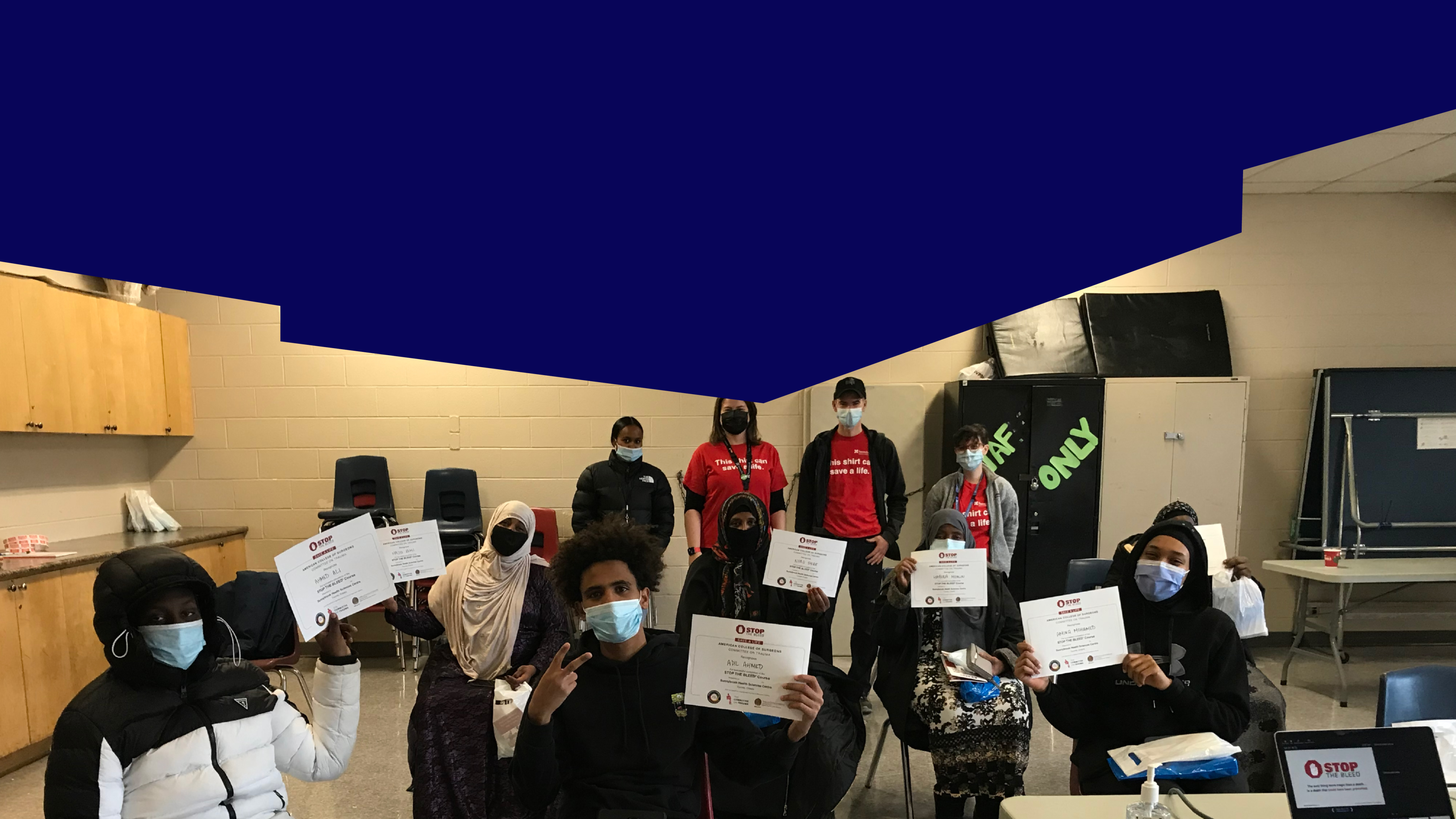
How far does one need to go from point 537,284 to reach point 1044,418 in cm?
528

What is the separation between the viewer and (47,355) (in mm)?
4090

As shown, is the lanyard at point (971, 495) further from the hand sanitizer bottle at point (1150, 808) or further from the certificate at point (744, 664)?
the certificate at point (744, 664)

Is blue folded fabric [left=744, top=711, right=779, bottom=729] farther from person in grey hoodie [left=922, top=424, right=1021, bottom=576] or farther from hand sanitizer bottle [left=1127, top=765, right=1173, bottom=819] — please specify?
person in grey hoodie [left=922, top=424, right=1021, bottom=576]

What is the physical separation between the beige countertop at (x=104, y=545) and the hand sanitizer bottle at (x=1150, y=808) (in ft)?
11.4

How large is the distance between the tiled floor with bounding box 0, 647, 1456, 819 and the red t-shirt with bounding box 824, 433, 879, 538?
998 millimetres

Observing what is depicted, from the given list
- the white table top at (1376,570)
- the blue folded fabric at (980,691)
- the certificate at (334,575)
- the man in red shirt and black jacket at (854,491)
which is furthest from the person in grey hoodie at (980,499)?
the certificate at (334,575)

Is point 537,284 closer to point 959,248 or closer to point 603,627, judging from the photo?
point 959,248

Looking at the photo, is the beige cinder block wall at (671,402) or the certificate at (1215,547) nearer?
the certificate at (1215,547)

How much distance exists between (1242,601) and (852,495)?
72.4 inches

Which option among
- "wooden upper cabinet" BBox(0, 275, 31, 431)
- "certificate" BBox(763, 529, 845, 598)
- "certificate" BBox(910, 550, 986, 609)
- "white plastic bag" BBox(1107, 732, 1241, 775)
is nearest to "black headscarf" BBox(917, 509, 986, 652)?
"certificate" BBox(910, 550, 986, 609)

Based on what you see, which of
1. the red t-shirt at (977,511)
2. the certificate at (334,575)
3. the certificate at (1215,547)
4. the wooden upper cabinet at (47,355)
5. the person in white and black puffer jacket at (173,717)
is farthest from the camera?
the red t-shirt at (977,511)

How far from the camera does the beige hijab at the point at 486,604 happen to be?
3.03 metres

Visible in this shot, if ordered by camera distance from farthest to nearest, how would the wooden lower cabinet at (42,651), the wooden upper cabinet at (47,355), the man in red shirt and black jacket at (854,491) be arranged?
the man in red shirt and black jacket at (854,491)
the wooden upper cabinet at (47,355)
the wooden lower cabinet at (42,651)

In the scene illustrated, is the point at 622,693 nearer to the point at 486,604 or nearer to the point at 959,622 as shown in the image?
the point at 486,604
